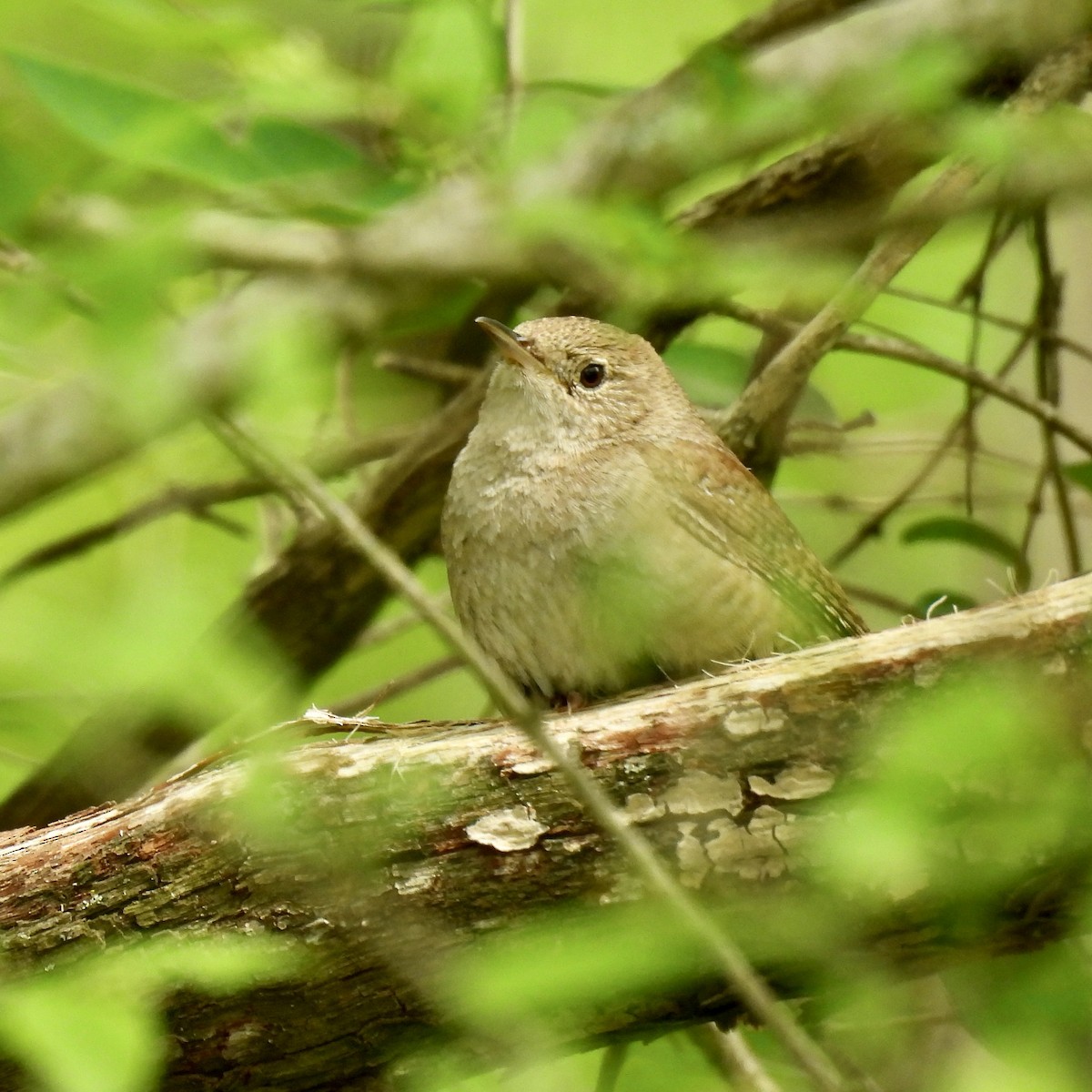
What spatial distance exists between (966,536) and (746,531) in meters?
0.97

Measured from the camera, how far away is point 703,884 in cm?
238

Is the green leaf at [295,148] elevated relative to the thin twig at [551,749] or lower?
elevated

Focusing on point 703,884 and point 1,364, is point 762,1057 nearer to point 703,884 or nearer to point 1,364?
point 703,884

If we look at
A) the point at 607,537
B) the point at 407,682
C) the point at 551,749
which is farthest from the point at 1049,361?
the point at 551,749

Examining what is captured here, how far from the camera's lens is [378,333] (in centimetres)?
373

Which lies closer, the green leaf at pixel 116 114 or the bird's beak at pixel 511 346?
the green leaf at pixel 116 114

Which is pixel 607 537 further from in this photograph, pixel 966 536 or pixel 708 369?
pixel 966 536

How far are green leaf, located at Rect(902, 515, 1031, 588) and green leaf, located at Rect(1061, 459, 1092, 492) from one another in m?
0.26

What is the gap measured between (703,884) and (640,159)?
1.68m

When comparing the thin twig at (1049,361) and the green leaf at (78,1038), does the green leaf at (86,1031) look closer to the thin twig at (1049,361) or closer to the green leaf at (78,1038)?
the green leaf at (78,1038)

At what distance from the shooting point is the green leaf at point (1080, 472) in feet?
12.4

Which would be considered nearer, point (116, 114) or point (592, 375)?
point (116, 114)

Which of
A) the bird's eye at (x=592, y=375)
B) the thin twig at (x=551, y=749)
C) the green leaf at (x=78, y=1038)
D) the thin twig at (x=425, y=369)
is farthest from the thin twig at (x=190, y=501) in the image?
the green leaf at (x=78, y=1038)

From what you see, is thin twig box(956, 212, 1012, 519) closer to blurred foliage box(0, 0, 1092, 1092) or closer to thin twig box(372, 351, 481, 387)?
blurred foliage box(0, 0, 1092, 1092)
